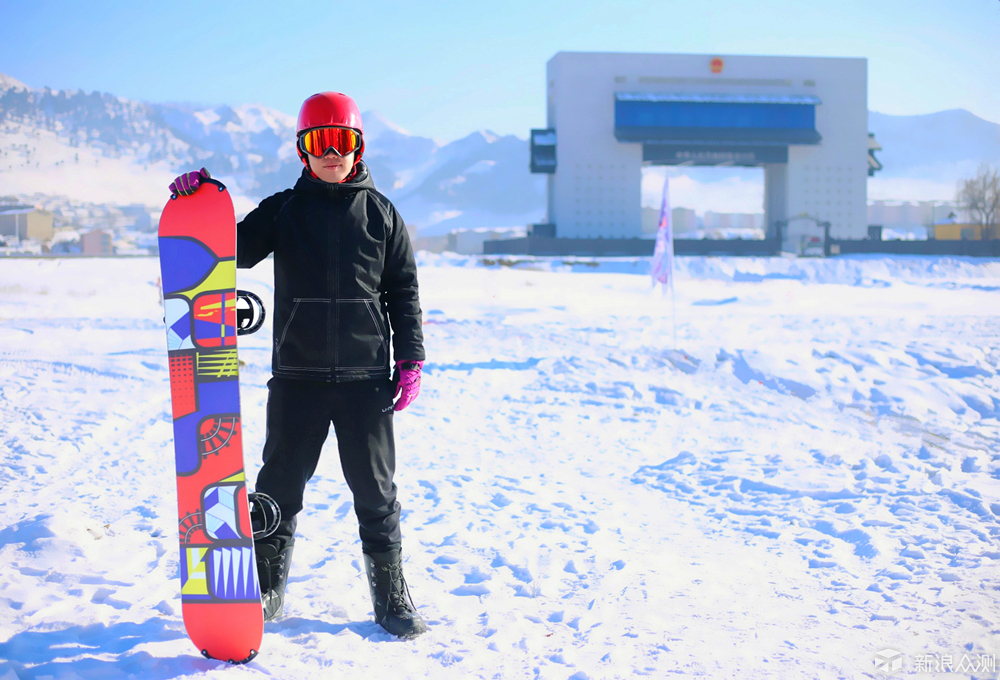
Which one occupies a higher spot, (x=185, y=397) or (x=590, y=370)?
(x=185, y=397)

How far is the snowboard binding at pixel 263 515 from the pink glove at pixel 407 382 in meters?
0.56

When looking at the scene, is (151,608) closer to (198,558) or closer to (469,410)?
(198,558)

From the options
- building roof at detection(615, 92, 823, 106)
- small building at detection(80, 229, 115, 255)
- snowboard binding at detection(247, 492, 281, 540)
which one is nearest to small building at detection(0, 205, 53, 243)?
small building at detection(80, 229, 115, 255)

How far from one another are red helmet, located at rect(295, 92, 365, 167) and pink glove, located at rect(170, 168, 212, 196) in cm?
37

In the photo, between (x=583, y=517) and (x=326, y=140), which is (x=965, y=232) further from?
(x=326, y=140)

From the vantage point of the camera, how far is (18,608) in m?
2.69

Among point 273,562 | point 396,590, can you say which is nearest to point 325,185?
point 273,562

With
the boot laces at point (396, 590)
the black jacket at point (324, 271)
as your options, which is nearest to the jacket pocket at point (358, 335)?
the black jacket at point (324, 271)

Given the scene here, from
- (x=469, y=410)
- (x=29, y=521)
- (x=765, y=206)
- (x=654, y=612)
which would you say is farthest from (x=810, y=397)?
(x=765, y=206)

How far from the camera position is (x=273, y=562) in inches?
104

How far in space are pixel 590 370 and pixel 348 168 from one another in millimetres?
6698

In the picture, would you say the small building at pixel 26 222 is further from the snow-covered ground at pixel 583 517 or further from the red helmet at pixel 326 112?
the red helmet at pixel 326 112

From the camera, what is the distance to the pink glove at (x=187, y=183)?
7.73ft

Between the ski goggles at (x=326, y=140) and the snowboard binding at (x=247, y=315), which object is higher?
the ski goggles at (x=326, y=140)
